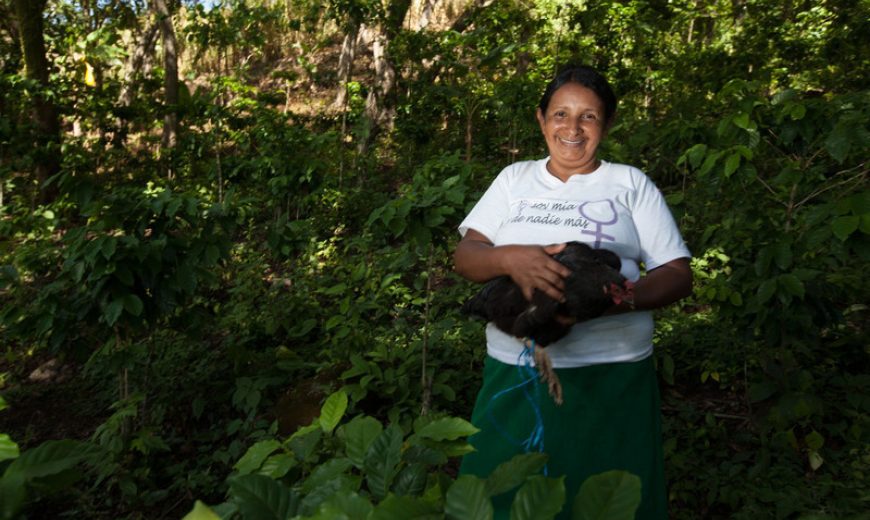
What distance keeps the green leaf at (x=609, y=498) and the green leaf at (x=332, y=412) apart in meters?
0.55

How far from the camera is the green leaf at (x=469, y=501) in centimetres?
67

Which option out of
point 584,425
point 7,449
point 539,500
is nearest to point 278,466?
point 7,449

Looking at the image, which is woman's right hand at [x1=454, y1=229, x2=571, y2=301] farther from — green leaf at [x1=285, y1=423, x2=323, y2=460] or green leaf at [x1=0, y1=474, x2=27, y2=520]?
green leaf at [x1=0, y1=474, x2=27, y2=520]

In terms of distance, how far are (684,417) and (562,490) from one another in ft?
10.0

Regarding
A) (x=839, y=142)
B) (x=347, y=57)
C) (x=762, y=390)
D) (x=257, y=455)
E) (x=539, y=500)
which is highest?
(x=347, y=57)

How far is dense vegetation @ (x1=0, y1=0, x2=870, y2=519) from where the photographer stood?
1.20 metres

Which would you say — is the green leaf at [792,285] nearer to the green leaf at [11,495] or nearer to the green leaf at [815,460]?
the green leaf at [815,460]

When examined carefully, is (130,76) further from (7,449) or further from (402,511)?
(402,511)

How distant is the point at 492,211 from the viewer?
1657 mm

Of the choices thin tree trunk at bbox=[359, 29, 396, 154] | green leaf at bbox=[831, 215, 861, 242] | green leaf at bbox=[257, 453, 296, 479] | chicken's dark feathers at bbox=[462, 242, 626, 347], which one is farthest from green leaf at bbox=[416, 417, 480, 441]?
thin tree trunk at bbox=[359, 29, 396, 154]

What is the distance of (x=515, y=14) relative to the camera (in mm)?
6969

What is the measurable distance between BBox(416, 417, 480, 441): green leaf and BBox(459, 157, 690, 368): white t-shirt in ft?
1.72

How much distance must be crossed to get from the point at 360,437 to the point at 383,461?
0.11 m

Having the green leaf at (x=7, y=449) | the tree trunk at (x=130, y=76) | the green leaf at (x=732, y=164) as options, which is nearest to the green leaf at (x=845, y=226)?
the green leaf at (x=732, y=164)
